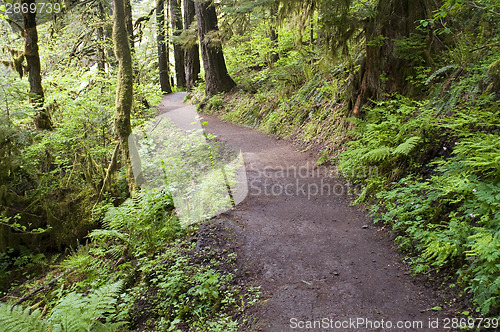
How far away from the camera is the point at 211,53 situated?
46.3 ft

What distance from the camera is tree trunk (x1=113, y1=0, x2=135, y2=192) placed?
6.99 metres

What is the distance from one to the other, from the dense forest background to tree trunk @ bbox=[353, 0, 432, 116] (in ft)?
0.09

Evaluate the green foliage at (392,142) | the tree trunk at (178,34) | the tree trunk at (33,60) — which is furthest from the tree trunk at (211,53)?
the green foliage at (392,142)

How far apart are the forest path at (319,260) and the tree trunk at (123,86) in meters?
2.98

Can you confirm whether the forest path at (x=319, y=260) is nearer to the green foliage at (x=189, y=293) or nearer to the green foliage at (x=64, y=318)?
the green foliage at (x=189, y=293)

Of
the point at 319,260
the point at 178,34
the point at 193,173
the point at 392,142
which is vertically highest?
the point at 178,34

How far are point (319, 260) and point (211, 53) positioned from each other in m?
12.3

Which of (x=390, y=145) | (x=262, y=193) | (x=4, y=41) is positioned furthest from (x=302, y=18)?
(x=4, y=41)

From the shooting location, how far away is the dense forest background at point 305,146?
135 inches

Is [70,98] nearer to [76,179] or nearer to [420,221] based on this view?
[76,179]

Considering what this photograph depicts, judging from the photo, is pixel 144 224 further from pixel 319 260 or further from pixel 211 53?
pixel 211 53

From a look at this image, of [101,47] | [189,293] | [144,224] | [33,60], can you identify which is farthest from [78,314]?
[101,47]

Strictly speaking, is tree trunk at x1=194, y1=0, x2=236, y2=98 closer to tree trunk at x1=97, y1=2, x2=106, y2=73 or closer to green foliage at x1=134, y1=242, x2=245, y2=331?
tree trunk at x1=97, y1=2, x2=106, y2=73

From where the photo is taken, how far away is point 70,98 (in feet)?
29.8
